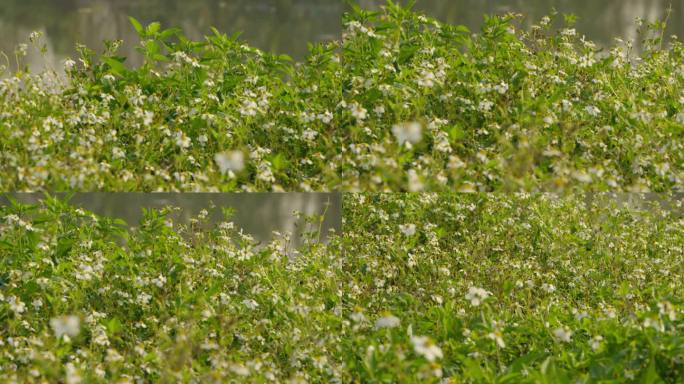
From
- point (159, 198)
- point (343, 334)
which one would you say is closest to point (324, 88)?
point (159, 198)

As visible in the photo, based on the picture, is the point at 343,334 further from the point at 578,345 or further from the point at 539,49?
the point at 539,49

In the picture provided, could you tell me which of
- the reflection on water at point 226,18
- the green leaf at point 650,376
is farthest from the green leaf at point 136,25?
the green leaf at point 650,376

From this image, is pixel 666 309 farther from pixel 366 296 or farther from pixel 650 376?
pixel 366 296

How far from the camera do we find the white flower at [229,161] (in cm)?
453

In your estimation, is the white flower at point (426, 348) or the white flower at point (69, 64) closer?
the white flower at point (426, 348)

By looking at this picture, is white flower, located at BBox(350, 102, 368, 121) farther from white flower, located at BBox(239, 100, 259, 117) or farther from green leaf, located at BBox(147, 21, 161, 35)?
green leaf, located at BBox(147, 21, 161, 35)

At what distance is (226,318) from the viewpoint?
14.7ft

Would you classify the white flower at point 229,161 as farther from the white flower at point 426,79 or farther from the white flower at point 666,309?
the white flower at point 666,309

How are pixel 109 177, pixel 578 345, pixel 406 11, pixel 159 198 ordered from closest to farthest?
1. pixel 578 345
2. pixel 109 177
3. pixel 159 198
4. pixel 406 11

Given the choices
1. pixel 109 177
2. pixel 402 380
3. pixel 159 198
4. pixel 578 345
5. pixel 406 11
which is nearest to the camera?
pixel 402 380

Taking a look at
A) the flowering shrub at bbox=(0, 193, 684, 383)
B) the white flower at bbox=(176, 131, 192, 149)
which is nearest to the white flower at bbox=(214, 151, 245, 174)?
the white flower at bbox=(176, 131, 192, 149)

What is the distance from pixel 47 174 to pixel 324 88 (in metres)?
1.68

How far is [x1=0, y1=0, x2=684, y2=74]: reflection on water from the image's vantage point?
5.47 m

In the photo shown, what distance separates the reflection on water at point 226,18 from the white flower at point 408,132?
3.75 feet
